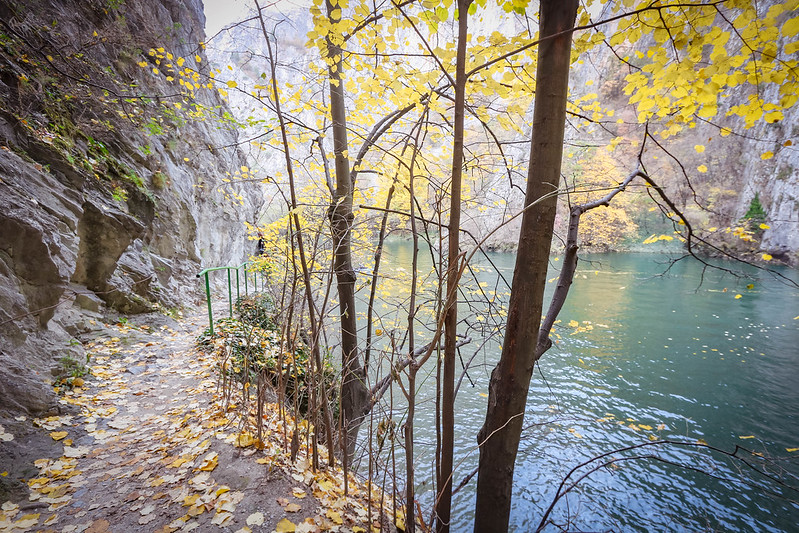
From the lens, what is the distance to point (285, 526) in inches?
79.7

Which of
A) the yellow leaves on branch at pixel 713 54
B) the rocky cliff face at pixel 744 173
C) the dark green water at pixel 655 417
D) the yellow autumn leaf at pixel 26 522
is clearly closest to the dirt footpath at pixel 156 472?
the yellow autumn leaf at pixel 26 522

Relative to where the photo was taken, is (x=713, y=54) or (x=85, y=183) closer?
(x=713, y=54)

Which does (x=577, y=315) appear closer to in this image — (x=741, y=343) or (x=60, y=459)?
(x=741, y=343)

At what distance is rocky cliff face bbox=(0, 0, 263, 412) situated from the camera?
2.93m

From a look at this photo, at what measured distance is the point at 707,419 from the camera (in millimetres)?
5621

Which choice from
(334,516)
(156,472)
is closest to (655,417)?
(334,516)

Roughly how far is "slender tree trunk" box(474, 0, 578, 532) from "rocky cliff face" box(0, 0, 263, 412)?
2768 mm

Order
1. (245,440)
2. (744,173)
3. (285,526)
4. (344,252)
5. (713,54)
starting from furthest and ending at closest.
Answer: (744,173) < (344,252) < (245,440) < (285,526) < (713,54)

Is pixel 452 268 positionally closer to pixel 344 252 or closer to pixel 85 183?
pixel 344 252

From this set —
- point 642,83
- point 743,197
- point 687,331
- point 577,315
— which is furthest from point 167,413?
point 743,197

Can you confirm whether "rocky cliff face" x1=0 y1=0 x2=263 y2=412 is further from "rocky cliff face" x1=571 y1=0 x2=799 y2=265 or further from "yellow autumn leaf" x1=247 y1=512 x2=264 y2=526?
"rocky cliff face" x1=571 y1=0 x2=799 y2=265

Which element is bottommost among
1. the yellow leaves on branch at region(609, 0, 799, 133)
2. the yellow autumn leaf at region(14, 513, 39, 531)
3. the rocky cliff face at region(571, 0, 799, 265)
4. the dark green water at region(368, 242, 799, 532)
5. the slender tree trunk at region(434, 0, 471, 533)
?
the dark green water at region(368, 242, 799, 532)

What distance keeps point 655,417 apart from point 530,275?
19.2 ft

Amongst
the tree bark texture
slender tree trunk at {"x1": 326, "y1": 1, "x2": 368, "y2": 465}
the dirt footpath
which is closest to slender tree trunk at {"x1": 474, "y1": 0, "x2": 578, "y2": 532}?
the tree bark texture
